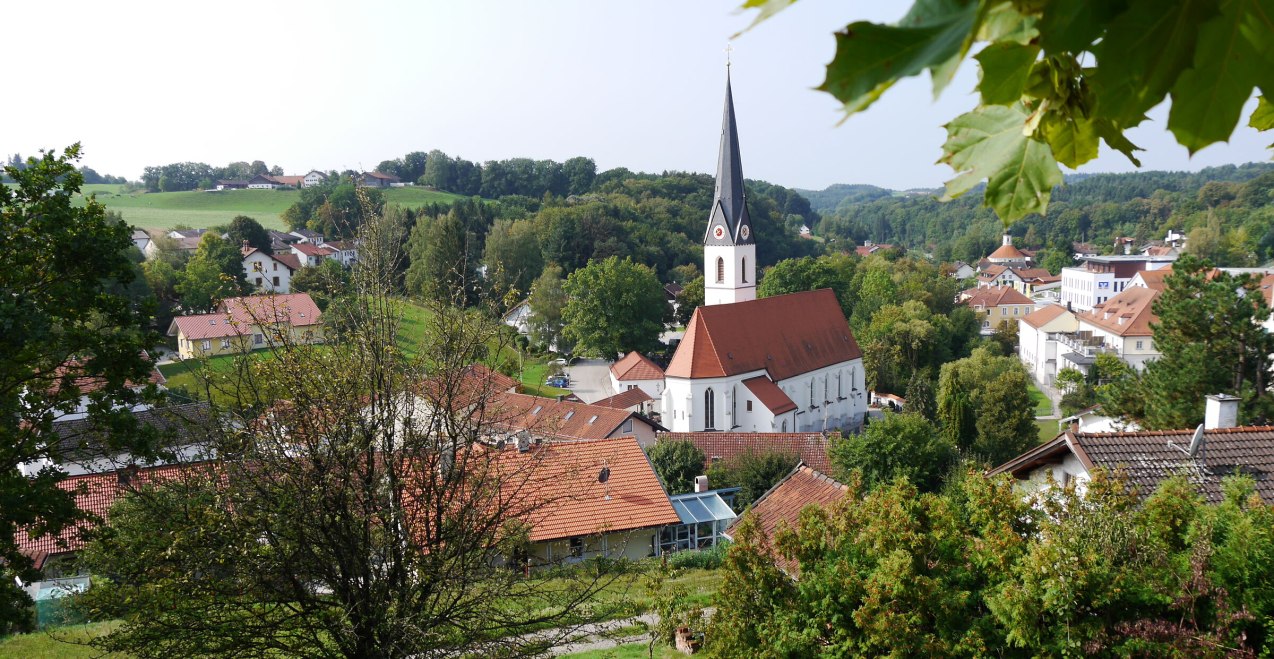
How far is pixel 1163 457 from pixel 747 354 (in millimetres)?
25489

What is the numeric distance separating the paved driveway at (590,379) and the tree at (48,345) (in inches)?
1292

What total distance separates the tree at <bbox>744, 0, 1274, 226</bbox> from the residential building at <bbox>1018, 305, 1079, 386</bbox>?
55.8 m

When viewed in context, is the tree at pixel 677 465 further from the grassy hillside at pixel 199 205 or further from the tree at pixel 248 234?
the grassy hillside at pixel 199 205

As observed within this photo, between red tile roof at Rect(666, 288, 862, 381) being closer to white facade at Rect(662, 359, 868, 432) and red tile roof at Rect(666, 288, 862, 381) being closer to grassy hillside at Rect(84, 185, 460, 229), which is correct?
white facade at Rect(662, 359, 868, 432)

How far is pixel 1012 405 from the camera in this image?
32250 millimetres

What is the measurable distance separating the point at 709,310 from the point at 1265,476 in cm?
2575

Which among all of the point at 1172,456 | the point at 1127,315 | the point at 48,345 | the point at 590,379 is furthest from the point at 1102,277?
the point at 48,345

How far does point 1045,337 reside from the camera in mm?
53906

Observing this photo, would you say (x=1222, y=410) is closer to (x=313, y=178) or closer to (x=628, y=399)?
(x=628, y=399)

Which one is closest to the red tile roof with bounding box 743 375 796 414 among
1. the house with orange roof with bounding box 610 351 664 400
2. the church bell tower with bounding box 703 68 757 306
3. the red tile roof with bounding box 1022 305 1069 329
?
the church bell tower with bounding box 703 68 757 306

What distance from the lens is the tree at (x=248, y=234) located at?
61.5 m

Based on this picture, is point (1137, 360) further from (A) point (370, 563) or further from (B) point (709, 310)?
(A) point (370, 563)

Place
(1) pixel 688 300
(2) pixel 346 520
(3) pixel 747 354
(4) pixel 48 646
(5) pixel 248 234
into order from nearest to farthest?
(2) pixel 346 520, (4) pixel 48 646, (3) pixel 747 354, (1) pixel 688 300, (5) pixel 248 234

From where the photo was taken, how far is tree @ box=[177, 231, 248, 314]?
40750mm
